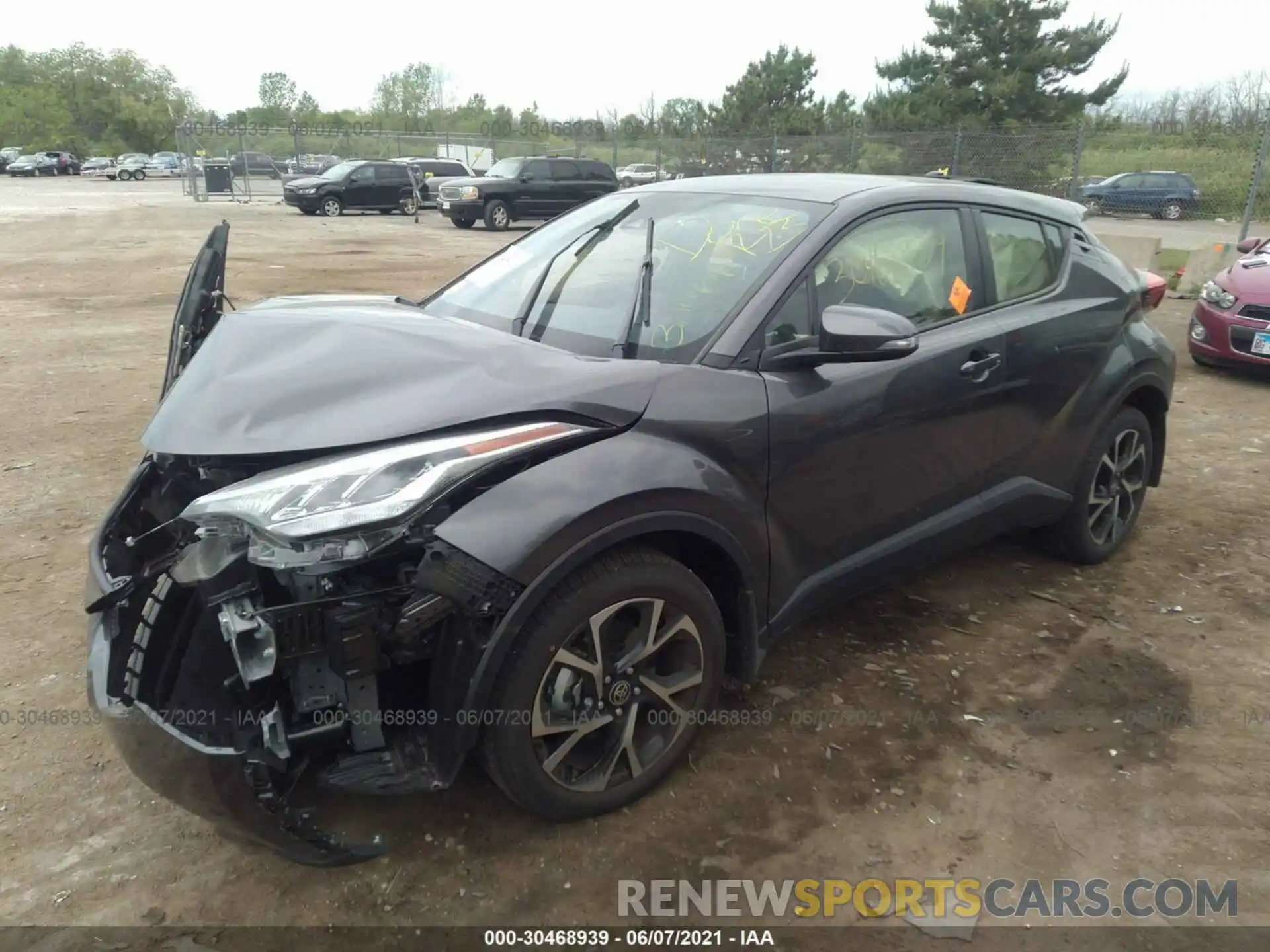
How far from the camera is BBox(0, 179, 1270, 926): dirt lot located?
91.7 inches

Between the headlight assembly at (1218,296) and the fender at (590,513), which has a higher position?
the headlight assembly at (1218,296)

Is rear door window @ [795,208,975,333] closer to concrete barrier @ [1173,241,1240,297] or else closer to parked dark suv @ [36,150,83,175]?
concrete barrier @ [1173,241,1240,297]

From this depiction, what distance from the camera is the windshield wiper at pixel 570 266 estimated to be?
305 cm

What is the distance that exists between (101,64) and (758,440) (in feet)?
316

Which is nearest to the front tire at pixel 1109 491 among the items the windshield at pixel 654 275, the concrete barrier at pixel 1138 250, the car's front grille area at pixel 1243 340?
the windshield at pixel 654 275

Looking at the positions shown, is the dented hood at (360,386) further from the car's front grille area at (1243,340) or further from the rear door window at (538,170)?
the rear door window at (538,170)

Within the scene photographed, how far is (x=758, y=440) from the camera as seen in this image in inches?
102

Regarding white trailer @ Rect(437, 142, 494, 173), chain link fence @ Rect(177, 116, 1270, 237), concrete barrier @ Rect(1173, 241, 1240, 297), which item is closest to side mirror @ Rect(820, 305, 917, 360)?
chain link fence @ Rect(177, 116, 1270, 237)

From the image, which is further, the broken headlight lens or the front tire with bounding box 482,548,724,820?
the front tire with bounding box 482,548,724,820

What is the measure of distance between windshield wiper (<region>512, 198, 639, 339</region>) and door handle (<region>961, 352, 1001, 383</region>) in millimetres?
1362

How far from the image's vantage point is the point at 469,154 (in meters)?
38.2

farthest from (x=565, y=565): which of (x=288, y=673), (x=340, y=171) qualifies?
(x=340, y=171)

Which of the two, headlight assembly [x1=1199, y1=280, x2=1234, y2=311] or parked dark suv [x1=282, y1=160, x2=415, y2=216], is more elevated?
parked dark suv [x1=282, y1=160, x2=415, y2=216]

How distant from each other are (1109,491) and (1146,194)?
19.3 m
